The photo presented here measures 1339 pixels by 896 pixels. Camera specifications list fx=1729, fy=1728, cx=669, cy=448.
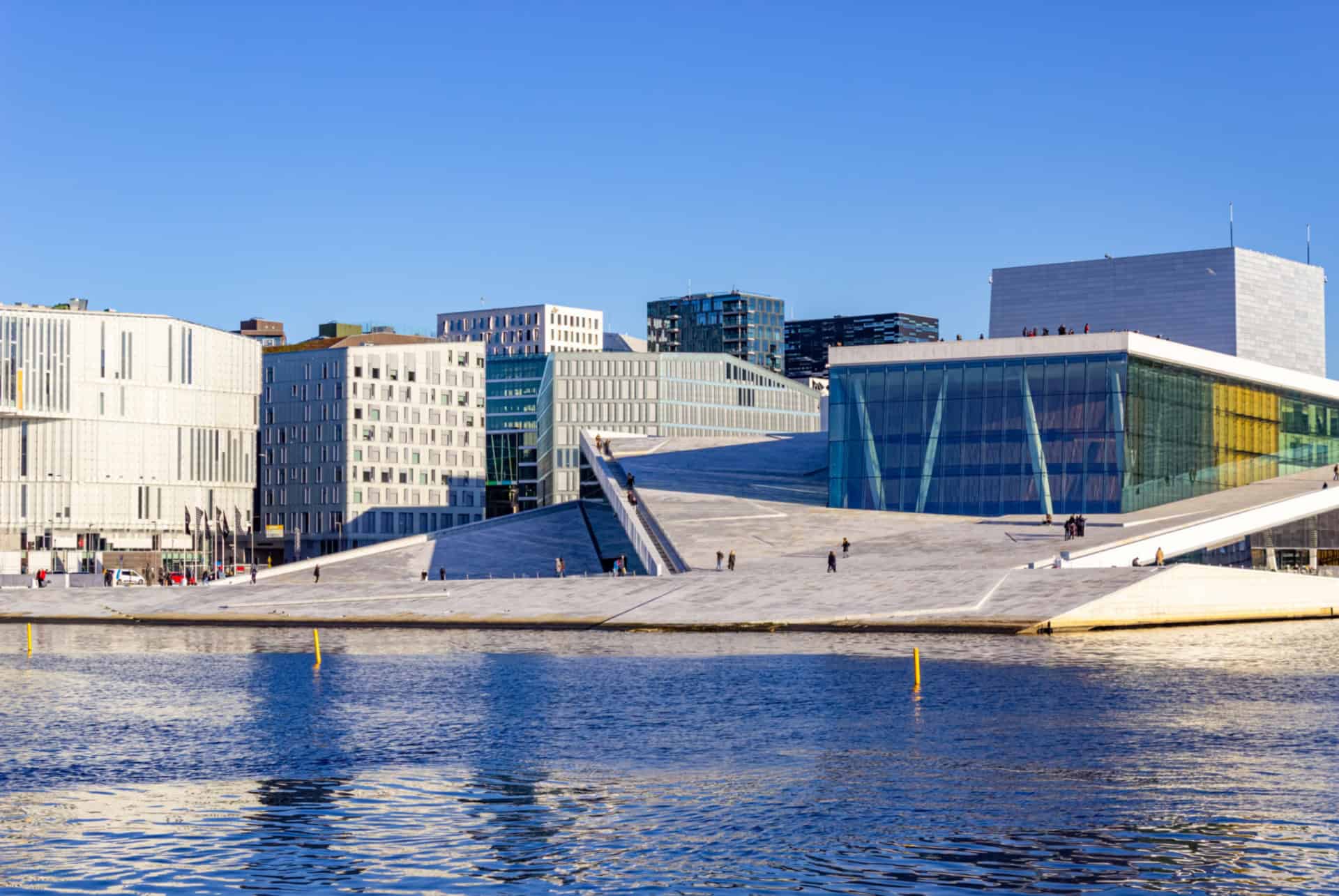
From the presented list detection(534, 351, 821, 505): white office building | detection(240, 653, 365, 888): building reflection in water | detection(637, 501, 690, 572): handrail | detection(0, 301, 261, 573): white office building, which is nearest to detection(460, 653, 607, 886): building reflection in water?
detection(240, 653, 365, 888): building reflection in water

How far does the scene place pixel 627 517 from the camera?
89.0 meters

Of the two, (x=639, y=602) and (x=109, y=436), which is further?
(x=109, y=436)

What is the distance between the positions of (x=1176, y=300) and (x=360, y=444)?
7578 centimetres

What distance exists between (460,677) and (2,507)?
90981 mm

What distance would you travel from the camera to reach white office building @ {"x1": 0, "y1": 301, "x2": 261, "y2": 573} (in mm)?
127500

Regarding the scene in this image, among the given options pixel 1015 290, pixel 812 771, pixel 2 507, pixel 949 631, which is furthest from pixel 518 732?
pixel 1015 290

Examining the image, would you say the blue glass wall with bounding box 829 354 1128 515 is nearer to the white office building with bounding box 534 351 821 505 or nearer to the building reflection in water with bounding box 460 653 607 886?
the building reflection in water with bounding box 460 653 607 886

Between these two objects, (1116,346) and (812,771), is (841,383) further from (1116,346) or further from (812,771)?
(812,771)

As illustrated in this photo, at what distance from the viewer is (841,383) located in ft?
298

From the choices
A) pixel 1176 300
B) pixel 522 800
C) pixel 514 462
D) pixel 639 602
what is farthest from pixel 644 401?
pixel 522 800

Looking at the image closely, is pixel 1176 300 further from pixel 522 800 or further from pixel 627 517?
pixel 522 800

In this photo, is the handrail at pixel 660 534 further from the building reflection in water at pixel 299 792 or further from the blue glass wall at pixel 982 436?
the building reflection in water at pixel 299 792

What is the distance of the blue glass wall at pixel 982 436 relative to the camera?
8438 centimetres

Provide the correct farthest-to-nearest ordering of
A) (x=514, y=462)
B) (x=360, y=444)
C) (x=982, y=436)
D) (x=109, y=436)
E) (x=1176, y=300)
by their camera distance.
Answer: (x=514, y=462), (x=360, y=444), (x=1176, y=300), (x=109, y=436), (x=982, y=436)
